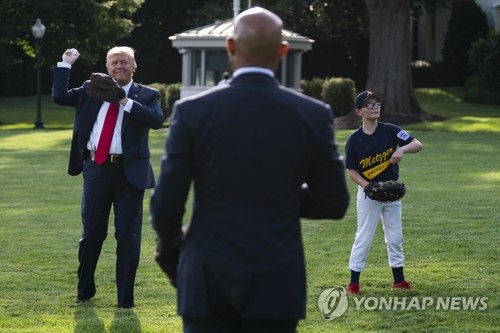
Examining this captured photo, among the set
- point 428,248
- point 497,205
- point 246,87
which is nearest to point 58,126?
point 497,205

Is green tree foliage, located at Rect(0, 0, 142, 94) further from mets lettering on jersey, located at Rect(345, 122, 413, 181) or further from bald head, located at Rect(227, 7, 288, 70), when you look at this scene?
bald head, located at Rect(227, 7, 288, 70)

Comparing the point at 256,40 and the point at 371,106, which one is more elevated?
the point at 256,40

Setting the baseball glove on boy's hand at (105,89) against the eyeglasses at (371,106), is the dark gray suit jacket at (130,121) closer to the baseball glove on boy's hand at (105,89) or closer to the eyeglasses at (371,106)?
the baseball glove on boy's hand at (105,89)

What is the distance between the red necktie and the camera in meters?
8.82

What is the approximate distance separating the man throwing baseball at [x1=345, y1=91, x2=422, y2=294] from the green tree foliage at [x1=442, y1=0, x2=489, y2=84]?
43.3m

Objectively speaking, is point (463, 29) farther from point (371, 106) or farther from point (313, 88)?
point (371, 106)

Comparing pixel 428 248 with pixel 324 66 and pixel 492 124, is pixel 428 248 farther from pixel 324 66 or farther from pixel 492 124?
pixel 324 66

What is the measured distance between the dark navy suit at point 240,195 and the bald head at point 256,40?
0.07 metres

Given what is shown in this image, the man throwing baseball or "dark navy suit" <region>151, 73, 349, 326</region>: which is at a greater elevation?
"dark navy suit" <region>151, 73, 349, 326</region>

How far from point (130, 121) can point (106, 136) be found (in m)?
0.22

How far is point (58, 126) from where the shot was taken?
42281mm

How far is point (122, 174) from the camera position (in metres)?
8.86

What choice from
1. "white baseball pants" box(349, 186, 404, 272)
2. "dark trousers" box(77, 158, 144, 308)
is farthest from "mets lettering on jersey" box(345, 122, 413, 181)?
"dark trousers" box(77, 158, 144, 308)

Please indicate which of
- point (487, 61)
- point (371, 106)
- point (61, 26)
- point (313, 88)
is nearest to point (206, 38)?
point (313, 88)
